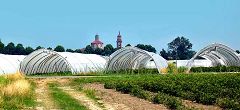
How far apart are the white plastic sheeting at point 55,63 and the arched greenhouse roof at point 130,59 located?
141 inches

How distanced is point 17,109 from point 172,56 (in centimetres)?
11085

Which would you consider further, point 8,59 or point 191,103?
point 8,59

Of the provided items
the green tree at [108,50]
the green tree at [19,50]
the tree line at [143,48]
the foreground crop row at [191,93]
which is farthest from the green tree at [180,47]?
the foreground crop row at [191,93]

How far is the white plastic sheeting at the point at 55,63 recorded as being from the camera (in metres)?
51.8

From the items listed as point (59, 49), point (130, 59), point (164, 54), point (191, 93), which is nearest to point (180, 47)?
point (164, 54)

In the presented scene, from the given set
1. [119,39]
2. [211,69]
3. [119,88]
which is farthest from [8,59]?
[119,39]

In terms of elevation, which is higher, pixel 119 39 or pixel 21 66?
pixel 119 39

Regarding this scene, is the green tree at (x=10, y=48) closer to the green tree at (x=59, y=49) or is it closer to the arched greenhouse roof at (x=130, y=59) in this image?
the green tree at (x=59, y=49)

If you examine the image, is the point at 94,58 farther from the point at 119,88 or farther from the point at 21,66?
the point at 119,88

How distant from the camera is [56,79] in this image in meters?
41.8

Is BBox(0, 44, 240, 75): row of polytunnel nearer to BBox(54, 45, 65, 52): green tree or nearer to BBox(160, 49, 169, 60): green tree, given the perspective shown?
BBox(54, 45, 65, 52): green tree

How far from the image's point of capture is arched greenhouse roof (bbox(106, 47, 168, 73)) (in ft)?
180

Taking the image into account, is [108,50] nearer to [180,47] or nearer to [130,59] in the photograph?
[180,47]

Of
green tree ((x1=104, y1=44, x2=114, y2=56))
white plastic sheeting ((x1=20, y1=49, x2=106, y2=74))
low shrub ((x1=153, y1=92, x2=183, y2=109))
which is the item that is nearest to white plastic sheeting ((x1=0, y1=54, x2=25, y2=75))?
white plastic sheeting ((x1=20, y1=49, x2=106, y2=74))
